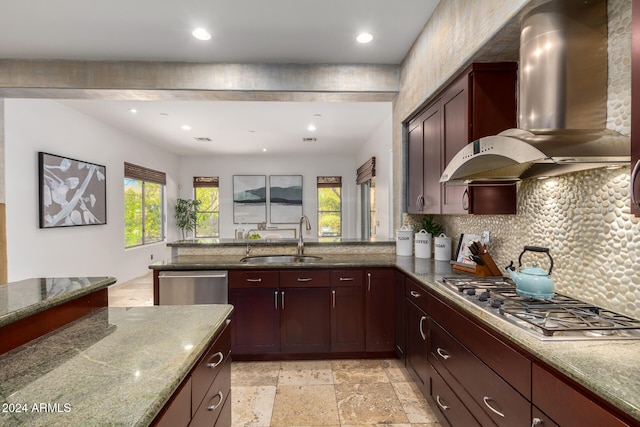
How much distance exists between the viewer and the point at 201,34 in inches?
105

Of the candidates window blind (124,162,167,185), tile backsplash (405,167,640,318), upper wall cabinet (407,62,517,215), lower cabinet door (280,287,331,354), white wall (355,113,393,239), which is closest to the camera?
tile backsplash (405,167,640,318)

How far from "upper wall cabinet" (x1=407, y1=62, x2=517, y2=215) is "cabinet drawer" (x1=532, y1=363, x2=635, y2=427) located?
44.6 inches

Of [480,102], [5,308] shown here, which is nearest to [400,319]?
[480,102]

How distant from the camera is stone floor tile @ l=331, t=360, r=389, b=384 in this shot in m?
2.56

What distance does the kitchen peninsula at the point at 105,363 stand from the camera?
0.75 m

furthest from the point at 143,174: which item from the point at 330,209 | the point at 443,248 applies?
the point at 443,248

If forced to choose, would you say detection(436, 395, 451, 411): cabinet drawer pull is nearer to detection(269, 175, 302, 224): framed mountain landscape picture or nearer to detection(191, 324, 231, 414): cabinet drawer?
detection(191, 324, 231, 414): cabinet drawer

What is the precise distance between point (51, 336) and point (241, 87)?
8.61ft

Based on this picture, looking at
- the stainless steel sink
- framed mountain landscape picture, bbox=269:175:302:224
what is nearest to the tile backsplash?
the stainless steel sink

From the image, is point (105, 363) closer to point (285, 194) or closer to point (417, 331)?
point (417, 331)

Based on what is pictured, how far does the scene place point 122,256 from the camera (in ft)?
18.4

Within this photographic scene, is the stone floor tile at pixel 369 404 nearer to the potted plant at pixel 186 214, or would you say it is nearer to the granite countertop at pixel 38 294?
the granite countertop at pixel 38 294

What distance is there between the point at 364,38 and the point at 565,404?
2.76 metres

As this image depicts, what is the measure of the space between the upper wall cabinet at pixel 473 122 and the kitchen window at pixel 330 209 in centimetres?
568
